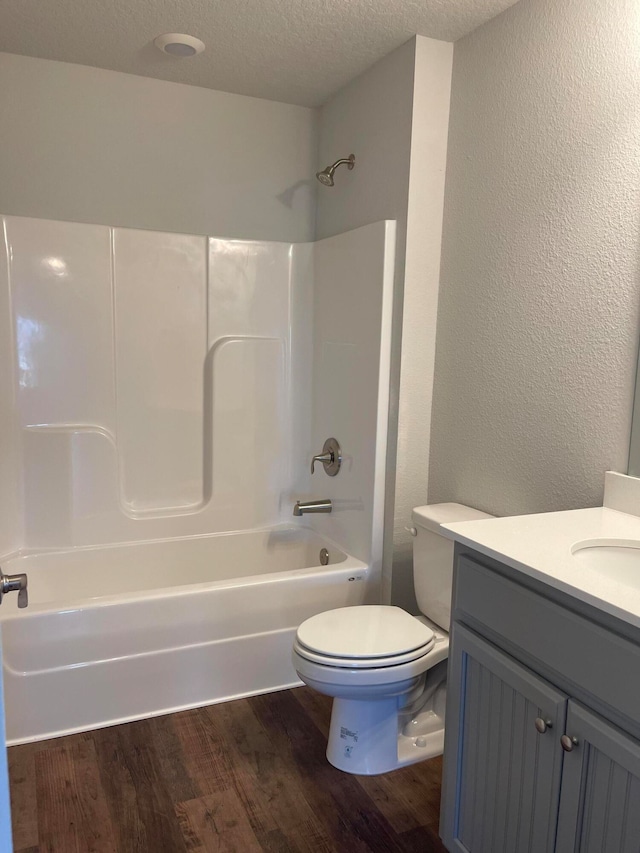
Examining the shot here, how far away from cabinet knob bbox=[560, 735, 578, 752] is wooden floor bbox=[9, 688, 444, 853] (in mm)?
695

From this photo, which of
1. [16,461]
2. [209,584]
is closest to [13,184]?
[16,461]

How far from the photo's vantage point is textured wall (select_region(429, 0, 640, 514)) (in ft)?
5.69

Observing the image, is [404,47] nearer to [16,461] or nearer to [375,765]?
[16,461]

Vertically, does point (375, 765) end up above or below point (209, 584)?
below

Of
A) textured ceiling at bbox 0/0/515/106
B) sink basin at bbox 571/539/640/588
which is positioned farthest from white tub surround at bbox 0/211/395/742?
sink basin at bbox 571/539/640/588

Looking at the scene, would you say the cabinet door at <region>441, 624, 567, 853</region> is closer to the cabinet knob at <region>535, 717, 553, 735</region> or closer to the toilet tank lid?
the cabinet knob at <region>535, 717, 553, 735</region>

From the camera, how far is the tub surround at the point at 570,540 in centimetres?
116

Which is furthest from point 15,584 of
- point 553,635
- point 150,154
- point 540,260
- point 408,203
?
point 150,154

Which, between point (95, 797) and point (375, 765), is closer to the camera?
point (95, 797)

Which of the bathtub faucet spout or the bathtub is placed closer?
the bathtub

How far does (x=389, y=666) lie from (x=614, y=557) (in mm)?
703

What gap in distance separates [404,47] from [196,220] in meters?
1.09

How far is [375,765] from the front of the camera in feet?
6.58

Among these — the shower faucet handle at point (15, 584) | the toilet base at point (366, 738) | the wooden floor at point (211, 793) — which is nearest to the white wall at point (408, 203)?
the toilet base at point (366, 738)
